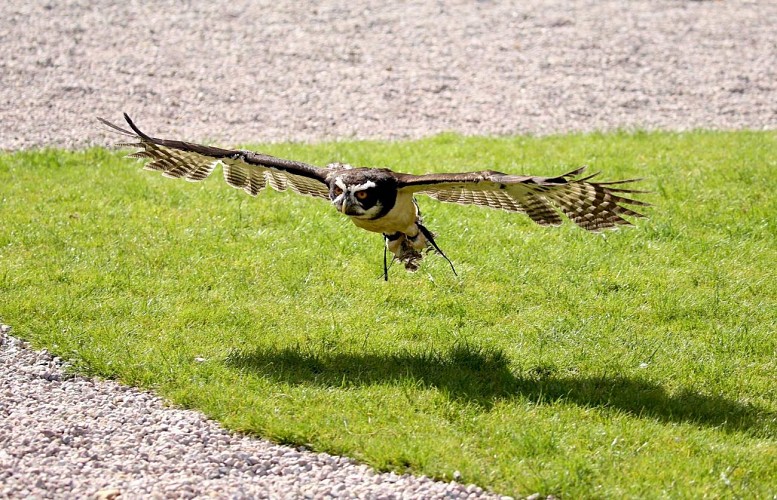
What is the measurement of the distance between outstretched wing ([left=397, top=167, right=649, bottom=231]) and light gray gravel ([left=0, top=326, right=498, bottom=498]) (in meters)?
2.14

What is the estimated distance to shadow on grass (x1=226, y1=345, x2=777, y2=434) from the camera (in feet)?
23.8

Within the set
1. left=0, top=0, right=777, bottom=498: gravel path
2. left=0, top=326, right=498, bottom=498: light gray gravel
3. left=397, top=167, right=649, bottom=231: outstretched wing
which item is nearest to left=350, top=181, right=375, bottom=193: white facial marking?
left=397, top=167, right=649, bottom=231: outstretched wing

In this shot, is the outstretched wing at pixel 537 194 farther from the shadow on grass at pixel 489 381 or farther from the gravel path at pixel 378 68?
the gravel path at pixel 378 68

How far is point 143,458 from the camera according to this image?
6.53m

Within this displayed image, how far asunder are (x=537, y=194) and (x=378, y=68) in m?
9.08

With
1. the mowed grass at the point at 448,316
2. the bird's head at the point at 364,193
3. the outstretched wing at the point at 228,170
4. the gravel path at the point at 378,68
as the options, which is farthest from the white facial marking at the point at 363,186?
the gravel path at the point at 378,68

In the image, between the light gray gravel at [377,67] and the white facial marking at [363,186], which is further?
the light gray gravel at [377,67]

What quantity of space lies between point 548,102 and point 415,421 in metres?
9.23

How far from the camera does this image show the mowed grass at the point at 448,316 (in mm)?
6762

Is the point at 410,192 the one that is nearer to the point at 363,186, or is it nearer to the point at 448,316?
the point at 363,186

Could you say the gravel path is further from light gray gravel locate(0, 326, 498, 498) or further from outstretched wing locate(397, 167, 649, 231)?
light gray gravel locate(0, 326, 498, 498)

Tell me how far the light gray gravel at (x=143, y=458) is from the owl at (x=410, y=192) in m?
2.03

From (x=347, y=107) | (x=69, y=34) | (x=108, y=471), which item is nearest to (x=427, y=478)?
(x=108, y=471)

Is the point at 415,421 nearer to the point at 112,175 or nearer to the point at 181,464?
the point at 181,464
